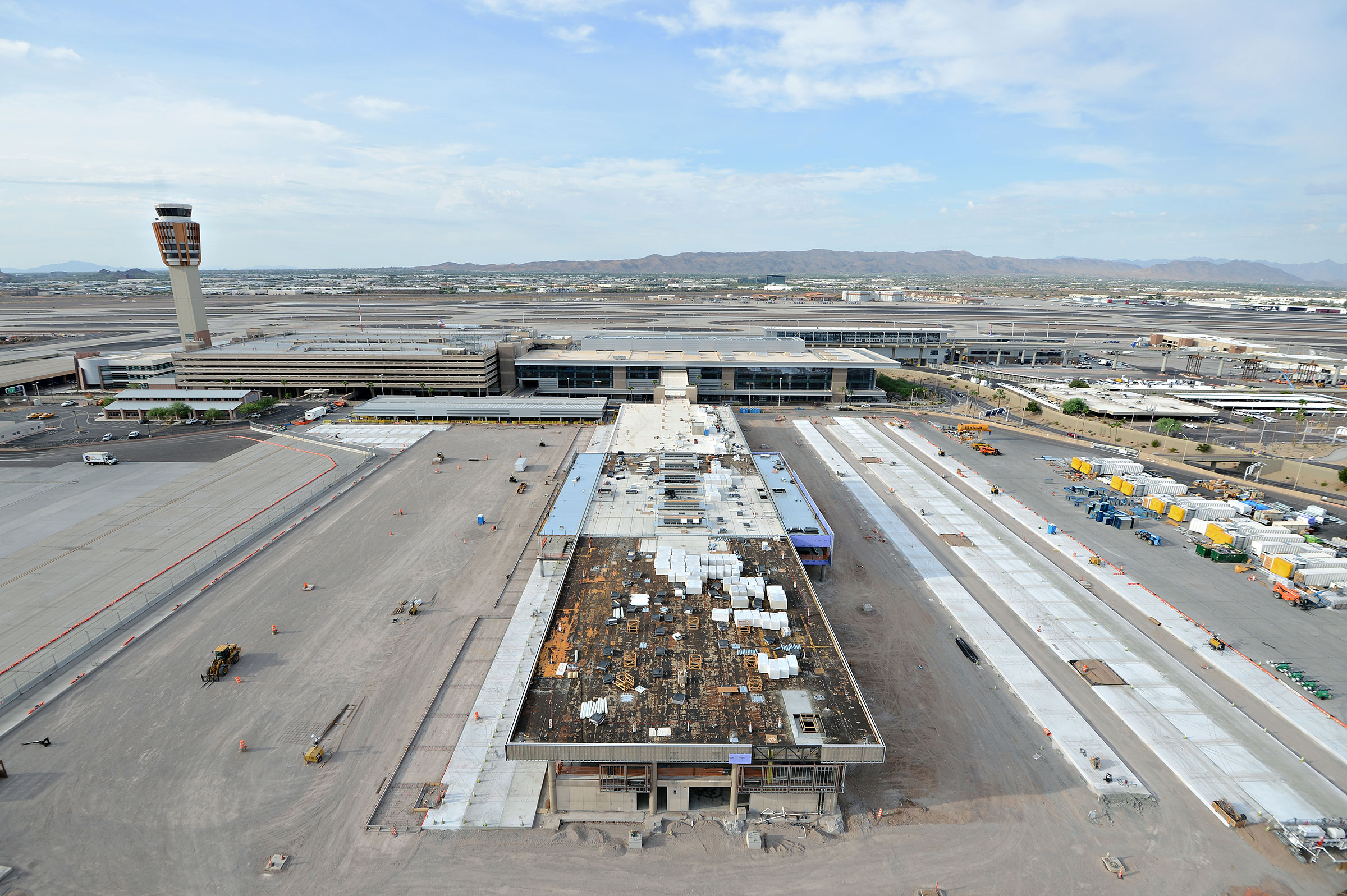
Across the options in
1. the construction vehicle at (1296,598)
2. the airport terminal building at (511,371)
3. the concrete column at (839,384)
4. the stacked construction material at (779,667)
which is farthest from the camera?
the concrete column at (839,384)

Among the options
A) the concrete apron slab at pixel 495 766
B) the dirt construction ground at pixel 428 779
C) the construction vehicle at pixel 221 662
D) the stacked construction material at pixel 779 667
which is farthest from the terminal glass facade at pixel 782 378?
the construction vehicle at pixel 221 662

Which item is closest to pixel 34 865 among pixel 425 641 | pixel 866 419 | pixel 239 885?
pixel 239 885

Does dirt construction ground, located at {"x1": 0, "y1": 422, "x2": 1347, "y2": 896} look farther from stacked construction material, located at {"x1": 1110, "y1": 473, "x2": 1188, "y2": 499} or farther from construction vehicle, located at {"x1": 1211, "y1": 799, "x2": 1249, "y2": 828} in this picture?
stacked construction material, located at {"x1": 1110, "y1": 473, "x2": 1188, "y2": 499}

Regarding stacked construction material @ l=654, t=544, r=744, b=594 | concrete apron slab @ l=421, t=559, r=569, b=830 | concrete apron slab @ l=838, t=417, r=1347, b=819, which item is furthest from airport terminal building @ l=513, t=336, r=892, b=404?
concrete apron slab @ l=421, t=559, r=569, b=830

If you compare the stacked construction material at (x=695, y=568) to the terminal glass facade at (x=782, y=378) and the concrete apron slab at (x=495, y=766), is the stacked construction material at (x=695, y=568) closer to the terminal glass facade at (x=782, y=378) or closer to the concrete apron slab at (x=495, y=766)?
the concrete apron slab at (x=495, y=766)

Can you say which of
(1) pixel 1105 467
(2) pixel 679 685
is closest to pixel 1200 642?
(2) pixel 679 685

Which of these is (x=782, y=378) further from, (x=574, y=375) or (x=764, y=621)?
(x=764, y=621)

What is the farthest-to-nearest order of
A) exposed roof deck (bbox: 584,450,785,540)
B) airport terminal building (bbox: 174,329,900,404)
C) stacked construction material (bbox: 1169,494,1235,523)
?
airport terminal building (bbox: 174,329,900,404) < stacked construction material (bbox: 1169,494,1235,523) < exposed roof deck (bbox: 584,450,785,540)
